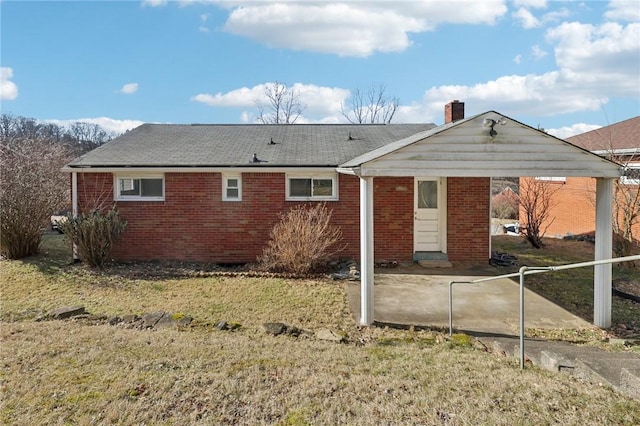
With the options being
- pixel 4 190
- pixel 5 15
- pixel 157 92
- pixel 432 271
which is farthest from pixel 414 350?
pixel 157 92

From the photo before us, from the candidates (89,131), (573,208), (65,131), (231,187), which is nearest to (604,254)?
(231,187)

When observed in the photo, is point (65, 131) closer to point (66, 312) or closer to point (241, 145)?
point (241, 145)

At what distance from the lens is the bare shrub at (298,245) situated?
10.3 metres

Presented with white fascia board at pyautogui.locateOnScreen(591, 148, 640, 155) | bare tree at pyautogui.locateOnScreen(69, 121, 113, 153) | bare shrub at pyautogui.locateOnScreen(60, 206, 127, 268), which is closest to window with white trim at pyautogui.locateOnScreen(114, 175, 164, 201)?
bare shrub at pyautogui.locateOnScreen(60, 206, 127, 268)

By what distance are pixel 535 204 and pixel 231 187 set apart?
11158mm

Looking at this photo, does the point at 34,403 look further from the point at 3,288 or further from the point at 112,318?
the point at 3,288

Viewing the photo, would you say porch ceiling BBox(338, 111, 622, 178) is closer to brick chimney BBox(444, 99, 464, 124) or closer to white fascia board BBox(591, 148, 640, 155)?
brick chimney BBox(444, 99, 464, 124)

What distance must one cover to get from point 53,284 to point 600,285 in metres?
11.0

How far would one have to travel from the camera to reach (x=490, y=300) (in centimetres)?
841

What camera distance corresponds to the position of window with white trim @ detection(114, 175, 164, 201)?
38.7 ft

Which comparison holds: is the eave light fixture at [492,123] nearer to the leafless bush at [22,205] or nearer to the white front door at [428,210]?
the white front door at [428,210]

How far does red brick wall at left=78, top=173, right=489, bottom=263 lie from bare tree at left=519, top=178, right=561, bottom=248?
14.3ft

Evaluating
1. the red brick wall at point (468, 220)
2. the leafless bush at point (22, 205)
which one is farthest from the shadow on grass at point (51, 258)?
the red brick wall at point (468, 220)

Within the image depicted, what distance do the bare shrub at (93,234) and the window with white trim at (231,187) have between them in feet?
9.54
